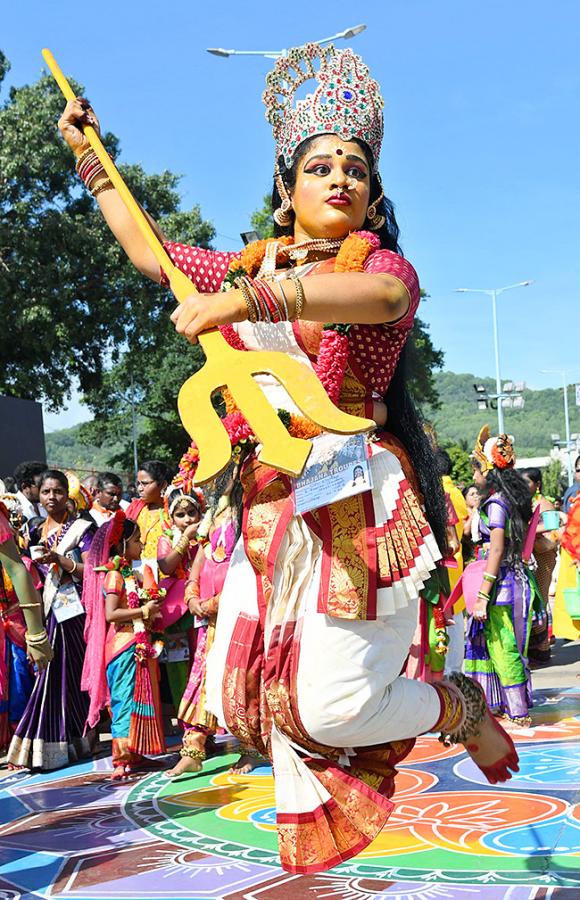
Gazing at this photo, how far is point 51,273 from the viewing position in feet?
66.8

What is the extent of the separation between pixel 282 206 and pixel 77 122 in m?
0.65

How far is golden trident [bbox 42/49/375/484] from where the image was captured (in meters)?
2.07

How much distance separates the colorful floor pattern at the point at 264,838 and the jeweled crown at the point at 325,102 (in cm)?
236

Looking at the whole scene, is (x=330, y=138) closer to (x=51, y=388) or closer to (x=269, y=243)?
(x=269, y=243)

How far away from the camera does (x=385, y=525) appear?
2.46 m

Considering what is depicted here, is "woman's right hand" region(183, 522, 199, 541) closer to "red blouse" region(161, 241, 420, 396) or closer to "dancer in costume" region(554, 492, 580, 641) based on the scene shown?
"dancer in costume" region(554, 492, 580, 641)

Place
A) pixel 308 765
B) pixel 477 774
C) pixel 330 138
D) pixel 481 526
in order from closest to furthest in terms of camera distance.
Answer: pixel 308 765
pixel 330 138
pixel 477 774
pixel 481 526

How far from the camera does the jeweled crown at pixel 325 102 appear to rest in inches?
108

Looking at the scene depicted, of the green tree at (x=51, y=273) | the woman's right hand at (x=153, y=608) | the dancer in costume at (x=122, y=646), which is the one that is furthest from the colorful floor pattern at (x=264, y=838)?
the green tree at (x=51, y=273)

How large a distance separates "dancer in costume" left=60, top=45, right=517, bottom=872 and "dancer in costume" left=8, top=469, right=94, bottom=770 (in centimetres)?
346

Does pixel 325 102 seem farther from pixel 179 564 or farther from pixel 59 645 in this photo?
pixel 59 645

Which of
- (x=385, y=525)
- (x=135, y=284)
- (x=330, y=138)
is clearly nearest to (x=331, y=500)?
(x=385, y=525)

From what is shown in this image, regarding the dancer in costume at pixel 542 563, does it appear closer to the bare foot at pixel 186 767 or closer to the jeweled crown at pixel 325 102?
the bare foot at pixel 186 767

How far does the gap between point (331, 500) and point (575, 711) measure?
15.4 ft
